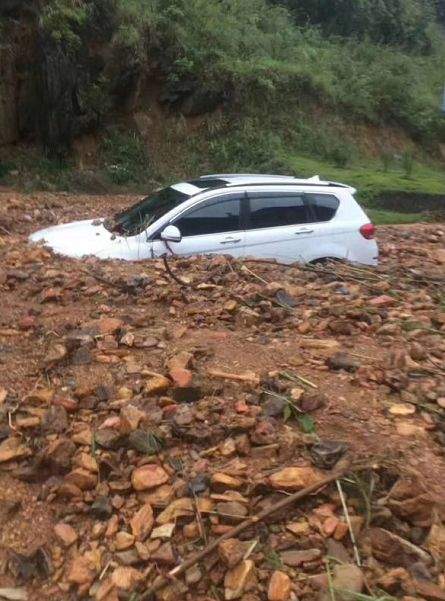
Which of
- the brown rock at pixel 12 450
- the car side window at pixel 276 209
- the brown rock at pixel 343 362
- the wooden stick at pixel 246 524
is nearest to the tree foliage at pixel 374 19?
the car side window at pixel 276 209

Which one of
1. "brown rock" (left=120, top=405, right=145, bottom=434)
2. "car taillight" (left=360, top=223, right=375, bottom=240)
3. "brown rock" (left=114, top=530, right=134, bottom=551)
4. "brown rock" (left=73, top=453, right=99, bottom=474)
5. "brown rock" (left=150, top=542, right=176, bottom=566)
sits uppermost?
"brown rock" (left=120, top=405, right=145, bottom=434)

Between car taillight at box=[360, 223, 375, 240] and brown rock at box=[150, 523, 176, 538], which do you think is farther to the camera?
car taillight at box=[360, 223, 375, 240]

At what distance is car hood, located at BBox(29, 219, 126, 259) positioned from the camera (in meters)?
7.64

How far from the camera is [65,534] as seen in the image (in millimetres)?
3371

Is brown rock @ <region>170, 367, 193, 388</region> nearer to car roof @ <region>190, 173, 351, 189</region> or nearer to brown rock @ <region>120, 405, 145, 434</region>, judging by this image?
brown rock @ <region>120, 405, 145, 434</region>

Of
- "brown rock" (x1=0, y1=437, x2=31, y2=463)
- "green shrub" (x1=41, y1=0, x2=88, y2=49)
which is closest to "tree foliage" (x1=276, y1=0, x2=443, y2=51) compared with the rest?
"green shrub" (x1=41, y1=0, x2=88, y2=49)

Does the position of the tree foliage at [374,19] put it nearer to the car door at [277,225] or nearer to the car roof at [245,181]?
the car roof at [245,181]

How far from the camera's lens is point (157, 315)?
222 inches

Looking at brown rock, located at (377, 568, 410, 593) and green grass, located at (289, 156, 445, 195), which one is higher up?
brown rock, located at (377, 568, 410, 593)

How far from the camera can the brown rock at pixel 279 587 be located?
9.77 ft

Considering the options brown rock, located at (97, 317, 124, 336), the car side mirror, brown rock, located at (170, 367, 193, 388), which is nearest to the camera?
brown rock, located at (170, 367, 193, 388)

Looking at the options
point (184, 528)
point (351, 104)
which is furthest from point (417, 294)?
point (351, 104)

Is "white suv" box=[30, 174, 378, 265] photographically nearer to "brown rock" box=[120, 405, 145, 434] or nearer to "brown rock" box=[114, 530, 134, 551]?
"brown rock" box=[120, 405, 145, 434]

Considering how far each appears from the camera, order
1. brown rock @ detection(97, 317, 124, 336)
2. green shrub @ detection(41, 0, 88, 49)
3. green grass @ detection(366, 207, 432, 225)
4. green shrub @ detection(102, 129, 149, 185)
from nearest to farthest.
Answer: brown rock @ detection(97, 317, 124, 336) < green shrub @ detection(41, 0, 88, 49) < green grass @ detection(366, 207, 432, 225) < green shrub @ detection(102, 129, 149, 185)
